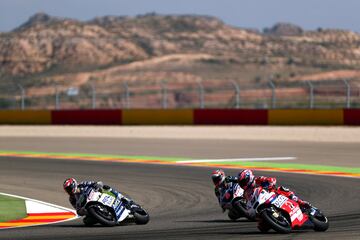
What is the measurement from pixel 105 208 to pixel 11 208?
3.04 meters

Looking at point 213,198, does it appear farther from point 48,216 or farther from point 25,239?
point 25,239

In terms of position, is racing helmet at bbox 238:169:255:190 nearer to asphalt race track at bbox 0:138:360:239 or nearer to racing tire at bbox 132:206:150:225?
asphalt race track at bbox 0:138:360:239

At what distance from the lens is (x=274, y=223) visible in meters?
10.3

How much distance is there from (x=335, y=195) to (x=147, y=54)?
91.7m

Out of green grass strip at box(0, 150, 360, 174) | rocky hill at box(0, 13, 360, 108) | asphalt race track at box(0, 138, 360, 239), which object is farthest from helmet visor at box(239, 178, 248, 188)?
rocky hill at box(0, 13, 360, 108)

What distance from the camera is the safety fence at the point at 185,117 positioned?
3172 cm

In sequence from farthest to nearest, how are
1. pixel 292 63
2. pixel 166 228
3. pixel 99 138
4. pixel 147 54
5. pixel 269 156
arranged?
pixel 147 54
pixel 292 63
pixel 99 138
pixel 269 156
pixel 166 228

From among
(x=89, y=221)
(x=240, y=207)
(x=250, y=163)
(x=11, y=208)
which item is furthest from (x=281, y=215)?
(x=250, y=163)

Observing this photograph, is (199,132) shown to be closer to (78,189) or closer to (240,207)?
(240,207)

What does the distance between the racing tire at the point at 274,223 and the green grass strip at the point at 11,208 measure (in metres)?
3.99

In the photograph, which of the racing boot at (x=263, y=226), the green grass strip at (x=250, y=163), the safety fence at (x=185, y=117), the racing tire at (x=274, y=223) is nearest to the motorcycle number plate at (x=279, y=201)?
the racing tire at (x=274, y=223)

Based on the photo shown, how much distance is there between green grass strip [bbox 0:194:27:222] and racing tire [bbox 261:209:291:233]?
3993 mm

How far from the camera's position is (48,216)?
42.6 ft

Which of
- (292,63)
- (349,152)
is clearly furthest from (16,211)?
(292,63)
